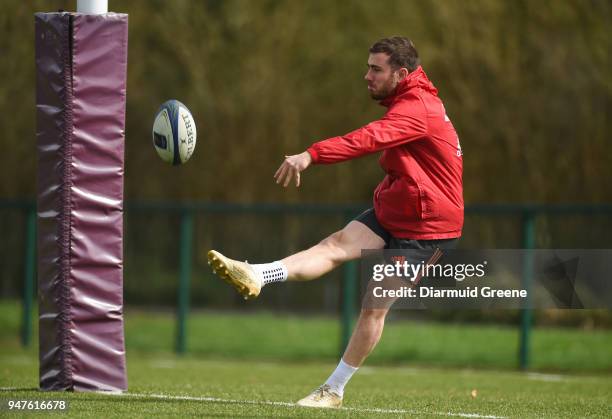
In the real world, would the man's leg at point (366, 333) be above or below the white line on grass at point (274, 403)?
above

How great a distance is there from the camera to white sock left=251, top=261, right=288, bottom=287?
6.80 meters

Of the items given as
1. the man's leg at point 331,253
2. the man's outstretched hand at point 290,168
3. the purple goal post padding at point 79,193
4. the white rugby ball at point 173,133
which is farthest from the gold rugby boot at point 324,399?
the white rugby ball at point 173,133

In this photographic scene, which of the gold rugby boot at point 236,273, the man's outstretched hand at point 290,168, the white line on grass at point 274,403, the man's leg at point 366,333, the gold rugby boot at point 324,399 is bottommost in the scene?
the white line on grass at point 274,403

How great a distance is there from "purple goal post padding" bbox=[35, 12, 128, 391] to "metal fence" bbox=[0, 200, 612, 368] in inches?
248

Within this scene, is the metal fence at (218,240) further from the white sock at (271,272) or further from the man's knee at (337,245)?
the white sock at (271,272)

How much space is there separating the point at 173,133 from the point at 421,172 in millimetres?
1624

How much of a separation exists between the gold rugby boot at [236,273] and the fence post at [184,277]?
8004mm

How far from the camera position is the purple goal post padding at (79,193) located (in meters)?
7.57

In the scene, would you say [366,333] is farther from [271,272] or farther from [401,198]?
[401,198]

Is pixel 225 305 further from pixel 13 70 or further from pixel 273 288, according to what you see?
pixel 13 70

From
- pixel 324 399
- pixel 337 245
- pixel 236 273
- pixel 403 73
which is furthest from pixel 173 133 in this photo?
pixel 324 399

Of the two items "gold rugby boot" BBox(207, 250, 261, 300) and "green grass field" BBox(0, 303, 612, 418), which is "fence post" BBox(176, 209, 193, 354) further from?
"gold rugby boot" BBox(207, 250, 261, 300)

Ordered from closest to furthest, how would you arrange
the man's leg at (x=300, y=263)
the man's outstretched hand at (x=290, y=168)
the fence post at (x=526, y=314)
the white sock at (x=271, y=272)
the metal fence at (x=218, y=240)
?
the man's outstretched hand at (x=290, y=168) < the man's leg at (x=300, y=263) < the white sock at (x=271, y=272) < the fence post at (x=526, y=314) < the metal fence at (x=218, y=240)

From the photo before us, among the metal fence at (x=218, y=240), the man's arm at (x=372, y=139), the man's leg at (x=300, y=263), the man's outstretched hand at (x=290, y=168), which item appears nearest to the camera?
the man's outstretched hand at (x=290, y=168)
